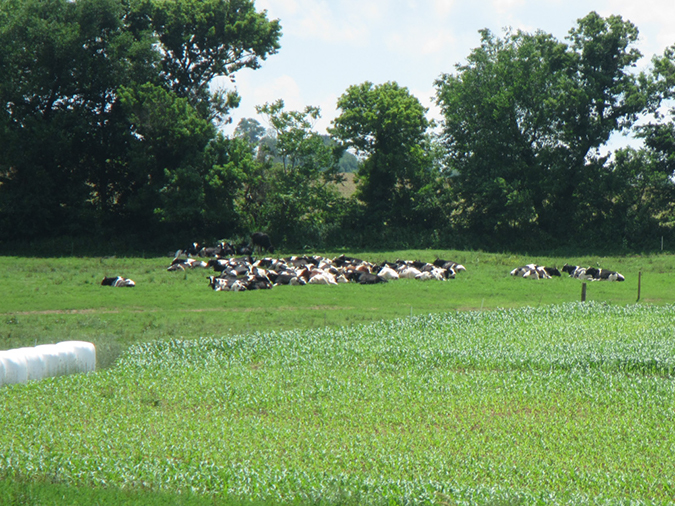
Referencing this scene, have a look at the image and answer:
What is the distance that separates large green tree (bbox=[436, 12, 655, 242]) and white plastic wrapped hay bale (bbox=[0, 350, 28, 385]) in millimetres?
36072

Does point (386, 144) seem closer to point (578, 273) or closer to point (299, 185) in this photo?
point (299, 185)

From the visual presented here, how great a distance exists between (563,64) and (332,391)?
41.2 metres

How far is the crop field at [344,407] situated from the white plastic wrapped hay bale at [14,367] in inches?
18.0

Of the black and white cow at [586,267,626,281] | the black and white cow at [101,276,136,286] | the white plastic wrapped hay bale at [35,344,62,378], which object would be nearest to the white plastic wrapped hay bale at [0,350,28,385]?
the white plastic wrapped hay bale at [35,344,62,378]

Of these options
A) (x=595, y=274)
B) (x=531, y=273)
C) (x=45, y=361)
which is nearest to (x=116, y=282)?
(x=45, y=361)

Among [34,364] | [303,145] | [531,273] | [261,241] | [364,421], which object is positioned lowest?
[364,421]

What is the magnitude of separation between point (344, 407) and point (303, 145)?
37900 millimetres

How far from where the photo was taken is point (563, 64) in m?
46.1

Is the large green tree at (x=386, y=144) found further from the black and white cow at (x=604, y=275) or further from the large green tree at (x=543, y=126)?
the black and white cow at (x=604, y=275)

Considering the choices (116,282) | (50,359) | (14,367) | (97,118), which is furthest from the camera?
(97,118)

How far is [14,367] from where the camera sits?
11711mm

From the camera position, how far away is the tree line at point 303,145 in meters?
41.7

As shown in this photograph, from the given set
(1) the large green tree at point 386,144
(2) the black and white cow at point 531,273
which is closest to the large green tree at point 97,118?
(1) the large green tree at point 386,144

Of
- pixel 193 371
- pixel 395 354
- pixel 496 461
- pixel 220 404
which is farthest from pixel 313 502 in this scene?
pixel 395 354
